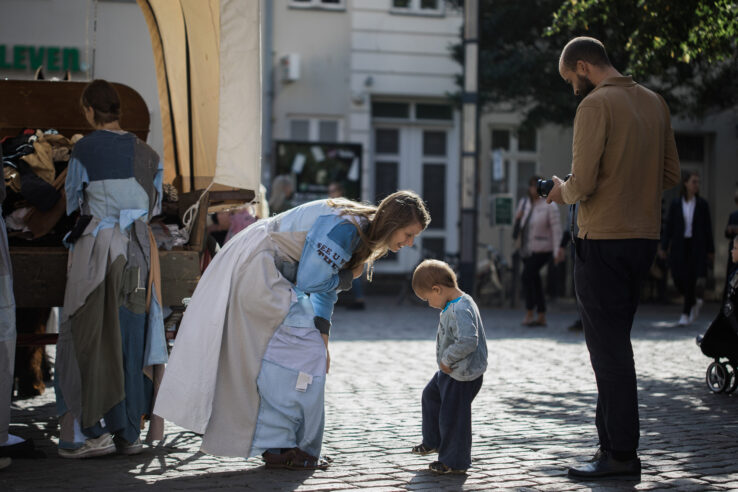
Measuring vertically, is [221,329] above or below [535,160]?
below

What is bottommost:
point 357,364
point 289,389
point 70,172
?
point 357,364

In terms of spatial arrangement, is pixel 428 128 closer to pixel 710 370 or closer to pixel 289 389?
pixel 710 370

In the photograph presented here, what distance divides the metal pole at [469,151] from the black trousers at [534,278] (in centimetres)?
178

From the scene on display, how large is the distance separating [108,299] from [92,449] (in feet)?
2.62

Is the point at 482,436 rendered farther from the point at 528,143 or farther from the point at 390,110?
the point at 528,143

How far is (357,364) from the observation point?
9.05 metres

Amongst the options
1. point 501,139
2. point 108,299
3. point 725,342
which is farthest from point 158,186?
point 501,139

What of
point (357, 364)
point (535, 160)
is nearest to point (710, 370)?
point (357, 364)

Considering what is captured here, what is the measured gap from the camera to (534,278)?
516 inches

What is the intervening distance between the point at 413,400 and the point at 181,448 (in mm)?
2072

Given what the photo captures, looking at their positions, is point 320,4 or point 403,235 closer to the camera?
point 403,235

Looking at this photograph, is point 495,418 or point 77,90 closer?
point 495,418

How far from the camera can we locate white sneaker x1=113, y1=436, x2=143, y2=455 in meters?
5.29

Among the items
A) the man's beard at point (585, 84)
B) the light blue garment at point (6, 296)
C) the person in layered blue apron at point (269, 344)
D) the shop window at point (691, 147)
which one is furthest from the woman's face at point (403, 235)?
the shop window at point (691, 147)
